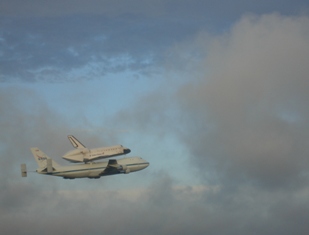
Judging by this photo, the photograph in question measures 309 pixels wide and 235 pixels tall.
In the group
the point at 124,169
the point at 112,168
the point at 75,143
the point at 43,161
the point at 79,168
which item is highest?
the point at 75,143

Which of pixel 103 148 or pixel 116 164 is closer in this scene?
pixel 103 148

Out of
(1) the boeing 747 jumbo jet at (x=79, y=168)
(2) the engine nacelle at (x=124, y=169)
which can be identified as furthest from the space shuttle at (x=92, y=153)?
(2) the engine nacelle at (x=124, y=169)

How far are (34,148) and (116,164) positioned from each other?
23491 mm

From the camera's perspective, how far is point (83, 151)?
156375 mm

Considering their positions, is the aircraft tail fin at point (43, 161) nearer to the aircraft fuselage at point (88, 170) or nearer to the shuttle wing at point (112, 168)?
the aircraft fuselage at point (88, 170)

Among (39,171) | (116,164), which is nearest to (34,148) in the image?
(39,171)

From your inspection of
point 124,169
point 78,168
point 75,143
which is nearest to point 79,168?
A: point 78,168

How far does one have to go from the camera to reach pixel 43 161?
167m

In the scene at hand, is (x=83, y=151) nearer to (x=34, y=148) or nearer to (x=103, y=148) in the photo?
(x=103, y=148)

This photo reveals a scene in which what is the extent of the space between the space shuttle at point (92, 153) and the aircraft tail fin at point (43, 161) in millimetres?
9361

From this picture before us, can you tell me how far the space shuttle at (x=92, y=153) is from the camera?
153875 mm

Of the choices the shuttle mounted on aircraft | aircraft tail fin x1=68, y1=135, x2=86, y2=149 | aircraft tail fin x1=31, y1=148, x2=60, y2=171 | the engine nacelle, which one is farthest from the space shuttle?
the engine nacelle

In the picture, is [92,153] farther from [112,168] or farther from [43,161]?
[43,161]

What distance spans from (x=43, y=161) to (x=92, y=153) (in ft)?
59.6
